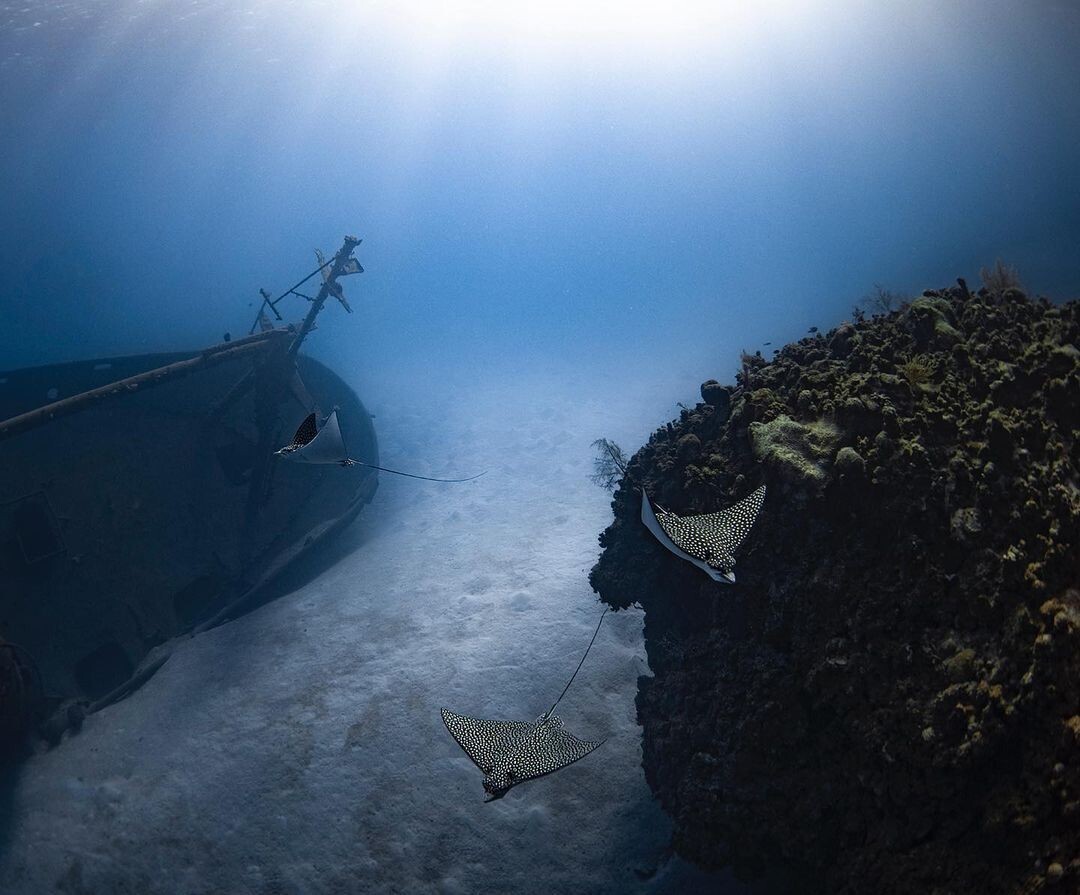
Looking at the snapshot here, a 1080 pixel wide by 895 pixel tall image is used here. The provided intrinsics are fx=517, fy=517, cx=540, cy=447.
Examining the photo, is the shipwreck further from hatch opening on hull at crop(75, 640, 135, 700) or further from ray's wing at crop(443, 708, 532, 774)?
ray's wing at crop(443, 708, 532, 774)

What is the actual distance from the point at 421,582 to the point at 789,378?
9163 mm

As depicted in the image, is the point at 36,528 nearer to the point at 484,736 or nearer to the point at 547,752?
the point at 484,736

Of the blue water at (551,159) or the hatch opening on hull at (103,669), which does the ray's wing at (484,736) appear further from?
the blue water at (551,159)

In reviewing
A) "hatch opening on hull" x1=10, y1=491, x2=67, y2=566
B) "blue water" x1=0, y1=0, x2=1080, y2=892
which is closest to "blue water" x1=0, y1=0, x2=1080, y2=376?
"blue water" x1=0, y1=0, x2=1080, y2=892

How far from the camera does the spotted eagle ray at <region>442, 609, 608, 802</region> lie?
4445 mm

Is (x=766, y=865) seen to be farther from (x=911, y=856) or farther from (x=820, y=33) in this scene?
(x=820, y=33)

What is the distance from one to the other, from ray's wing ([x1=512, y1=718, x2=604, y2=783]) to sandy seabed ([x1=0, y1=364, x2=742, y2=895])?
5.63ft

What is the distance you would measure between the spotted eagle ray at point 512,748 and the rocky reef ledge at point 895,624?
1065 mm

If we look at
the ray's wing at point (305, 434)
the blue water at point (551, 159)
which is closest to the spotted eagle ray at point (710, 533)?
the ray's wing at point (305, 434)

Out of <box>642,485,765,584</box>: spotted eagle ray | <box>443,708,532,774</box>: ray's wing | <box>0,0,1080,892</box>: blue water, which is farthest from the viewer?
<box>0,0,1080,892</box>: blue water

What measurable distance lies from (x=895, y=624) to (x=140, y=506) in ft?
42.6

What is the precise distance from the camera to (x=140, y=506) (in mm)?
10789

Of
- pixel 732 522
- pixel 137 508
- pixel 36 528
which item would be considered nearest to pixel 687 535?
pixel 732 522

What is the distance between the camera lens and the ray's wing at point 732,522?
450 centimetres
